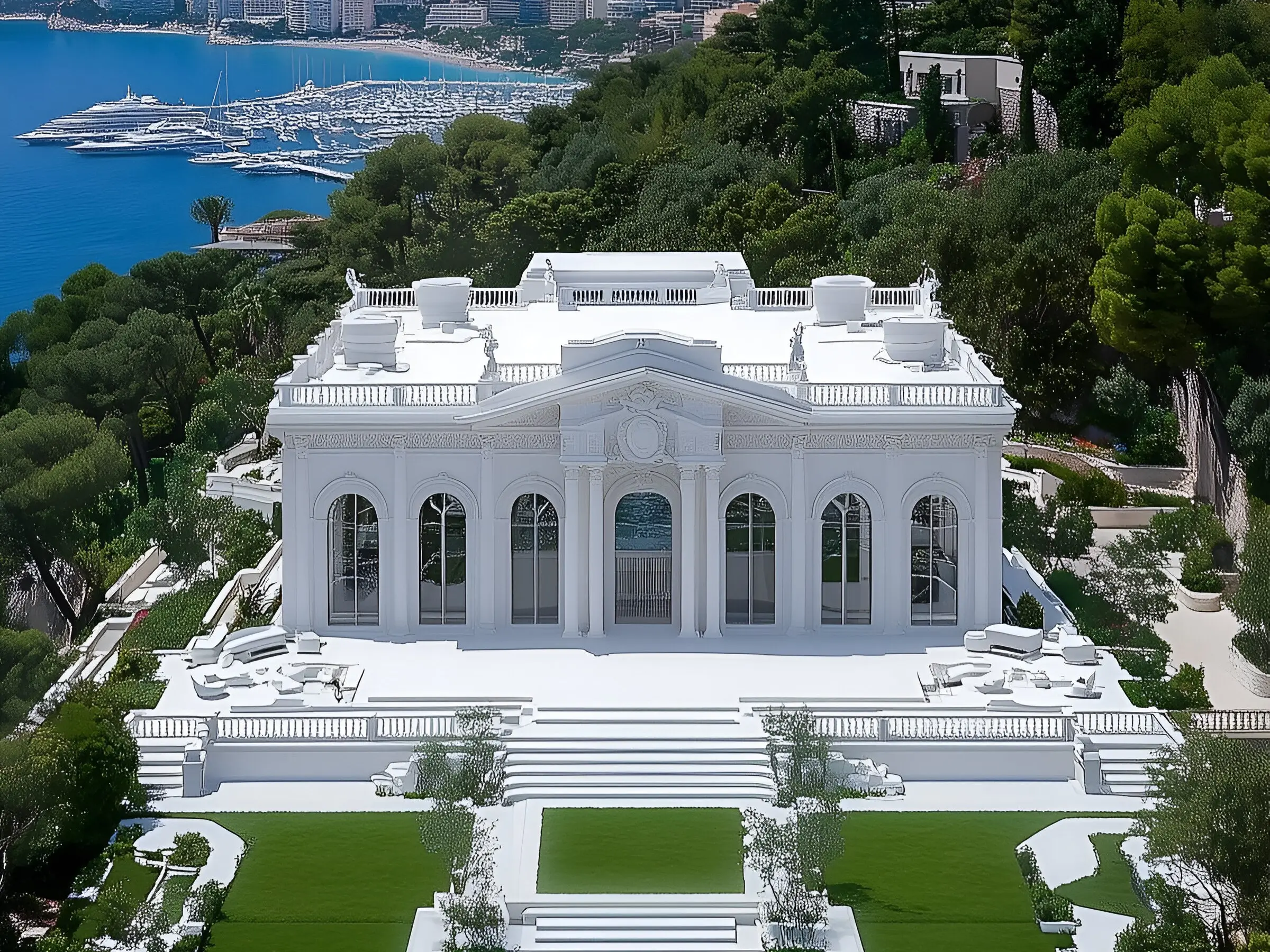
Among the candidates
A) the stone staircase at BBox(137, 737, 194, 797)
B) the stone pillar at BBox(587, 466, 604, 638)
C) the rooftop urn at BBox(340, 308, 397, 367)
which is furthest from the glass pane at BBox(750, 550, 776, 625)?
the stone staircase at BBox(137, 737, 194, 797)

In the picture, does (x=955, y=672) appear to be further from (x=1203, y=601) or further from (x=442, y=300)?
(x=442, y=300)

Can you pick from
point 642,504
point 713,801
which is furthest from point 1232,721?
point 642,504

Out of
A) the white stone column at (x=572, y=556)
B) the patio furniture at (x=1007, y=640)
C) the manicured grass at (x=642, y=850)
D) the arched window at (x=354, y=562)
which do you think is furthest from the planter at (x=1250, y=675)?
the arched window at (x=354, y=562)

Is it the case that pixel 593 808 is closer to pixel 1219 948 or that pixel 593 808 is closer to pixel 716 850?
pixel 716 850

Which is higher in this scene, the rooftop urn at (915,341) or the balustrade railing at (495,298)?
the balustrade railing at (495,298)

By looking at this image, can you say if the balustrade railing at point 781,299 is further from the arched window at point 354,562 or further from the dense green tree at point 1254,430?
the arched window at point 354,562
